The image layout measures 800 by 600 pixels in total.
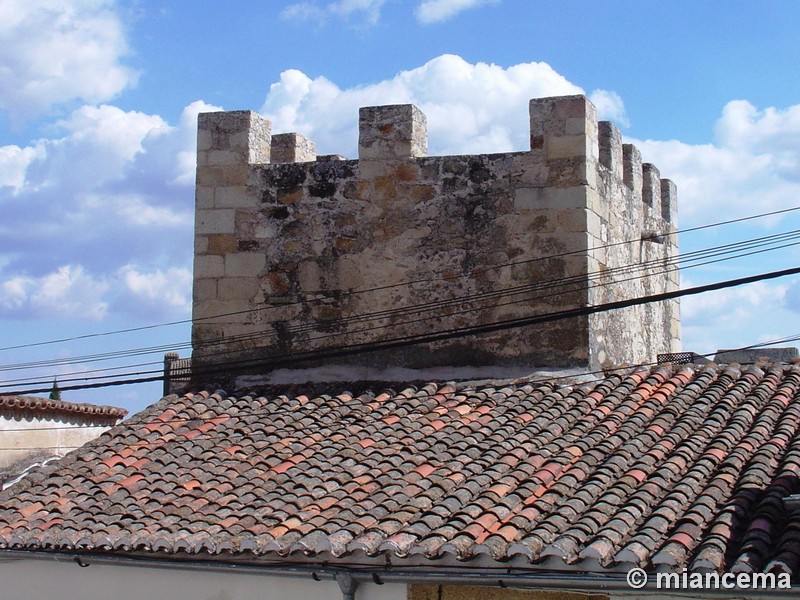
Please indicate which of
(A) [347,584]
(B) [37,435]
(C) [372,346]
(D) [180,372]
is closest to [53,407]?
(B) [37,435]

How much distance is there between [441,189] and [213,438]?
10.5 feet

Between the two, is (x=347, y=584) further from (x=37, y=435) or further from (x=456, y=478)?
(x=37, y=435)

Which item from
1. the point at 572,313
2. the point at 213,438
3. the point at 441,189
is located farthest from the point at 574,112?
the point at 213,438

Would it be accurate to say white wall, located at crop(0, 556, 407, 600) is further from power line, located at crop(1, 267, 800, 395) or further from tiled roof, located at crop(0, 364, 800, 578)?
power line, located at crop(1, 267, 800, 395)

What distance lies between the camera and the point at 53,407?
1745 centimetres

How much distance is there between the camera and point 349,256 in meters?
10.7

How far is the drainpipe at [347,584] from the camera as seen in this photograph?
7.01 metres

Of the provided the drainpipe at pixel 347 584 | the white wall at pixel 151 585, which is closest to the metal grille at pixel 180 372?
the white wall at pixel 151 585

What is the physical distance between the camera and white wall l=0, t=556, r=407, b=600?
7449 millimetres

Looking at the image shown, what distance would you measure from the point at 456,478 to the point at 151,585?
2.40 meters

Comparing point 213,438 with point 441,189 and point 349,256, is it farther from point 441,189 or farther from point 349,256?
point 441,189

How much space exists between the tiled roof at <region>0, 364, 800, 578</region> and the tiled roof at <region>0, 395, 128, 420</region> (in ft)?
23.8

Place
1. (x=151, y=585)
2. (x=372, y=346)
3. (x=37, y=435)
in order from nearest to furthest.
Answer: (x=151, y=585), (x=372, y=346), (x=37, y=435)

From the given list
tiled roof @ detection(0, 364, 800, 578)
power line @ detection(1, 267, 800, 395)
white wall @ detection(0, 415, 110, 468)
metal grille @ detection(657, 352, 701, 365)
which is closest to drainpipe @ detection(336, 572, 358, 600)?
tiled roof @ detection(0, 364, 800, 578)
